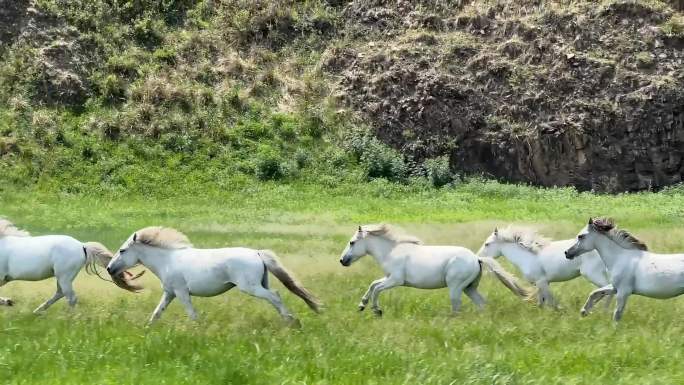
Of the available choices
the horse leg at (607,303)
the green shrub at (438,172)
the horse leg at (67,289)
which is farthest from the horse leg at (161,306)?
the green shrub at (438,172)

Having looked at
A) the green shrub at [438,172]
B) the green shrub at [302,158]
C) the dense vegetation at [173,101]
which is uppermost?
the dense vegetation at [173,101]

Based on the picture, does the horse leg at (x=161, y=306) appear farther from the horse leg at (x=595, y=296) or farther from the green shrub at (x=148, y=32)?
the green shrub at (x=148, y=32)

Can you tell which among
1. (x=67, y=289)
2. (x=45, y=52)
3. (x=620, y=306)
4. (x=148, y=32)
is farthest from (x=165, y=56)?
(x=620, y=306)

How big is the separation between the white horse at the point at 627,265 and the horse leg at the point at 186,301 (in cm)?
598

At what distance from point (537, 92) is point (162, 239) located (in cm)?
2870

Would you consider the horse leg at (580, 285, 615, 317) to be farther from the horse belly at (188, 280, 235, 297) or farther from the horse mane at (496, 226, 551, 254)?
the horse belly at (188, 280, 235, 297)

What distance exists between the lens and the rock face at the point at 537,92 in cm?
3662

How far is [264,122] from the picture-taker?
38.0m

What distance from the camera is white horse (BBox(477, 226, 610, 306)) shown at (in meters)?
14.0

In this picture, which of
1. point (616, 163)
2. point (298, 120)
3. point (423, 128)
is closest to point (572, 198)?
point (616, 163)

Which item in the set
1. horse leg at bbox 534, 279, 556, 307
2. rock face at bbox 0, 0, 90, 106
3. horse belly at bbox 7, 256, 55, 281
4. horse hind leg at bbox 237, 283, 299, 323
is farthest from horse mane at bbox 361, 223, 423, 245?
rock face at bbox 0, 0, 90, 106

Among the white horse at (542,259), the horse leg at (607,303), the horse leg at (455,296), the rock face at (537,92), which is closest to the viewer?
the horse leg at (455,296)

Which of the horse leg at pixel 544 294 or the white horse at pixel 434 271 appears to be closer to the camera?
the white horse at pixel 434 271

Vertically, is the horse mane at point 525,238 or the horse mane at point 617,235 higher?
the horse mane at point 617,235
